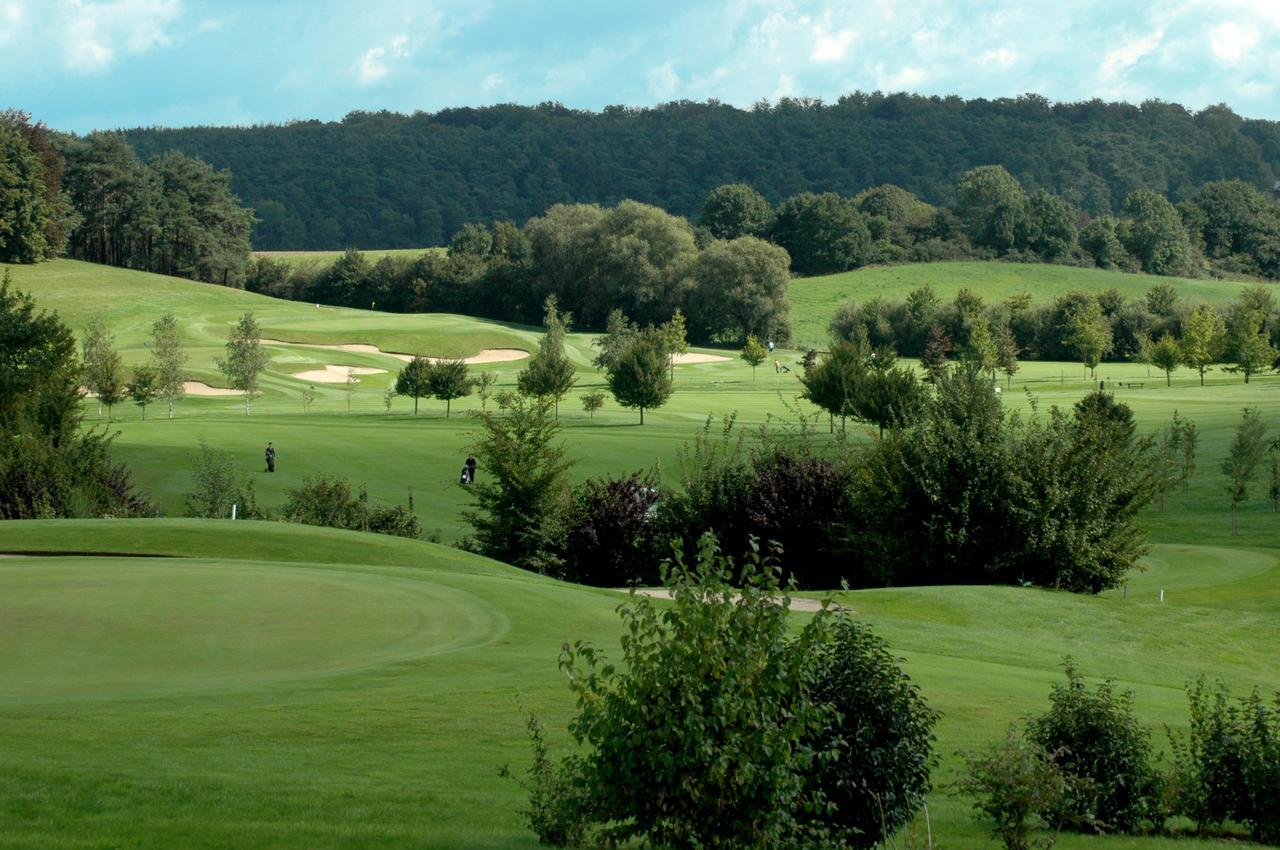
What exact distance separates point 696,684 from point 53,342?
39.6 m

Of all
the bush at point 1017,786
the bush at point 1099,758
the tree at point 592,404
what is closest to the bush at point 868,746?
the bush at point 1017,786

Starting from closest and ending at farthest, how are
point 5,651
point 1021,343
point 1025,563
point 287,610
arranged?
point 5,651
point 287,610
point 1025,563
point 1021,343

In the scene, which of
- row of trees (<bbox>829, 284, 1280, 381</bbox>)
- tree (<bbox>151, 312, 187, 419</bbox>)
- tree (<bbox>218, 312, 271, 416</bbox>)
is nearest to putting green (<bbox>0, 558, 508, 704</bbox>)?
tree (<bbox>151, 312, 187, 419</bbox>)

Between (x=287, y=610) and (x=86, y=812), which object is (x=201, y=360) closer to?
(x=287, y=610)

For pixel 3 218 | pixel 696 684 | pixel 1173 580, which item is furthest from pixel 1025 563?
pixel 3 218

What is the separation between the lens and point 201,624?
1667 centimetres

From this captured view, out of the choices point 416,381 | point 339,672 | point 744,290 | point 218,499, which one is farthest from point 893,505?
point 744,290

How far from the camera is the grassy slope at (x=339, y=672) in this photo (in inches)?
378

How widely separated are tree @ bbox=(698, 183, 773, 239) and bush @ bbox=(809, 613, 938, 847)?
156 metres

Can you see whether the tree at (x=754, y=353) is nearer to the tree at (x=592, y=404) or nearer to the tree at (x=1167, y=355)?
the tree at (x=1167, y=355)

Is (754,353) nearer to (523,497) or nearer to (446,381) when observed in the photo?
(446,381)

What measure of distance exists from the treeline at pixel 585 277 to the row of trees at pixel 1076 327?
407 inches

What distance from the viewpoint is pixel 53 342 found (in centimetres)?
4231

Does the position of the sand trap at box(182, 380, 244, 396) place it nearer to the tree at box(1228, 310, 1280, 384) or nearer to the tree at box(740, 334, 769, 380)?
the tree at box(740, 334, 769, 380)
